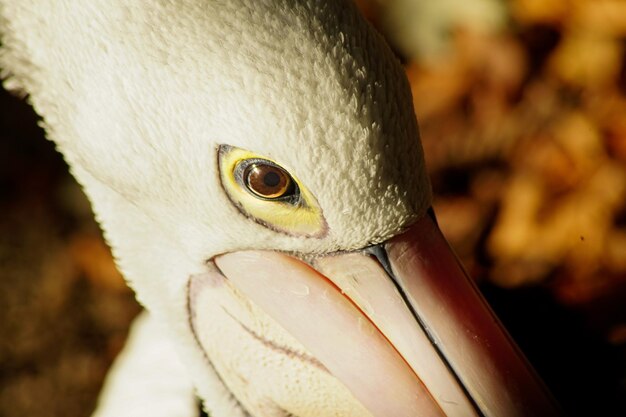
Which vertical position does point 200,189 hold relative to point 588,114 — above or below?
below

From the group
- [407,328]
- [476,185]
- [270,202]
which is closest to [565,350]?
[476,185]

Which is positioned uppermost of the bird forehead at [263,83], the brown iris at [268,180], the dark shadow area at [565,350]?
the dark shadow area at [565,350]

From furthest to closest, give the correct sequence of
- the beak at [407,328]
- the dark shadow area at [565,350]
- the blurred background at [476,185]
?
the blurred background at [476,185]
the dark shadow area at [565,350]
the beak at [407,328]

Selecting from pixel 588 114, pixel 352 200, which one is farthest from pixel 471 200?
pixel 352 200

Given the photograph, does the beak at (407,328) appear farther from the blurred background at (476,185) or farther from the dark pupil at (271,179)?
the blurred background at (476,185)

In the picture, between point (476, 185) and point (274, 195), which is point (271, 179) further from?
point (476, 185)

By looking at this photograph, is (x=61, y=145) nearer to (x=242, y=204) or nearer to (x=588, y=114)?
(x=242, y=204)

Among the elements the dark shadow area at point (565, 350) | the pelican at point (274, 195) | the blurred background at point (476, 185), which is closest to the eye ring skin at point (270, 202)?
the pelican at point (274, 195)

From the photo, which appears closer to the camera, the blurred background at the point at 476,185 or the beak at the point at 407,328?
the beak at the point at 407,328
